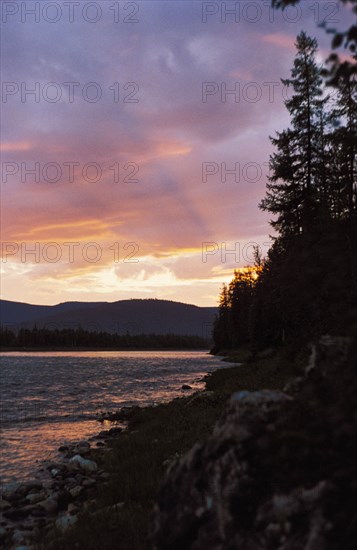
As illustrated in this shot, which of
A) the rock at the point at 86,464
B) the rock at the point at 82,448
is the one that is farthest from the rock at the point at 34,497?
the rock at the point at 82,448

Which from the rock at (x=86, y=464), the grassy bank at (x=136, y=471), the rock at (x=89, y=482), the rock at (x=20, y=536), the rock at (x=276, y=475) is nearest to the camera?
the rock at (x=276, y=475)

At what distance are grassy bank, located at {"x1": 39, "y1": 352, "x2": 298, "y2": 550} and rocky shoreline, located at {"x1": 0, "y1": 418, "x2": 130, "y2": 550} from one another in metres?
0.39

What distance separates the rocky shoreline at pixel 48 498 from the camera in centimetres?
820

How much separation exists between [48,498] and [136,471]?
6.94 ft

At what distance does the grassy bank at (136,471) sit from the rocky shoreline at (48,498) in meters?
0.39

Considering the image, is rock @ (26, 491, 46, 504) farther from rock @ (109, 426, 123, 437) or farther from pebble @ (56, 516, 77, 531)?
rock @ (109, 426, 123, 437)

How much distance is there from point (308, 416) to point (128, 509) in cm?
552

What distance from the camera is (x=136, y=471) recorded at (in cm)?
1088

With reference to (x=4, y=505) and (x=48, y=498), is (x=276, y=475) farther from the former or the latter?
(x=4, y=505)

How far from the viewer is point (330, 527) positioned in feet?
12.2

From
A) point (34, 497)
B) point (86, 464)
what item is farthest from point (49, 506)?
point (86, 464)

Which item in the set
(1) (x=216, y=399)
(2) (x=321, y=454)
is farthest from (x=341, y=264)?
(1) (x=216, y=399)

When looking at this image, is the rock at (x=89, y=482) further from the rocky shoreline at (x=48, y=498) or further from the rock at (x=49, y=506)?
the rock at (x=49, y=506)

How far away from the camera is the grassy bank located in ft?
22.1
